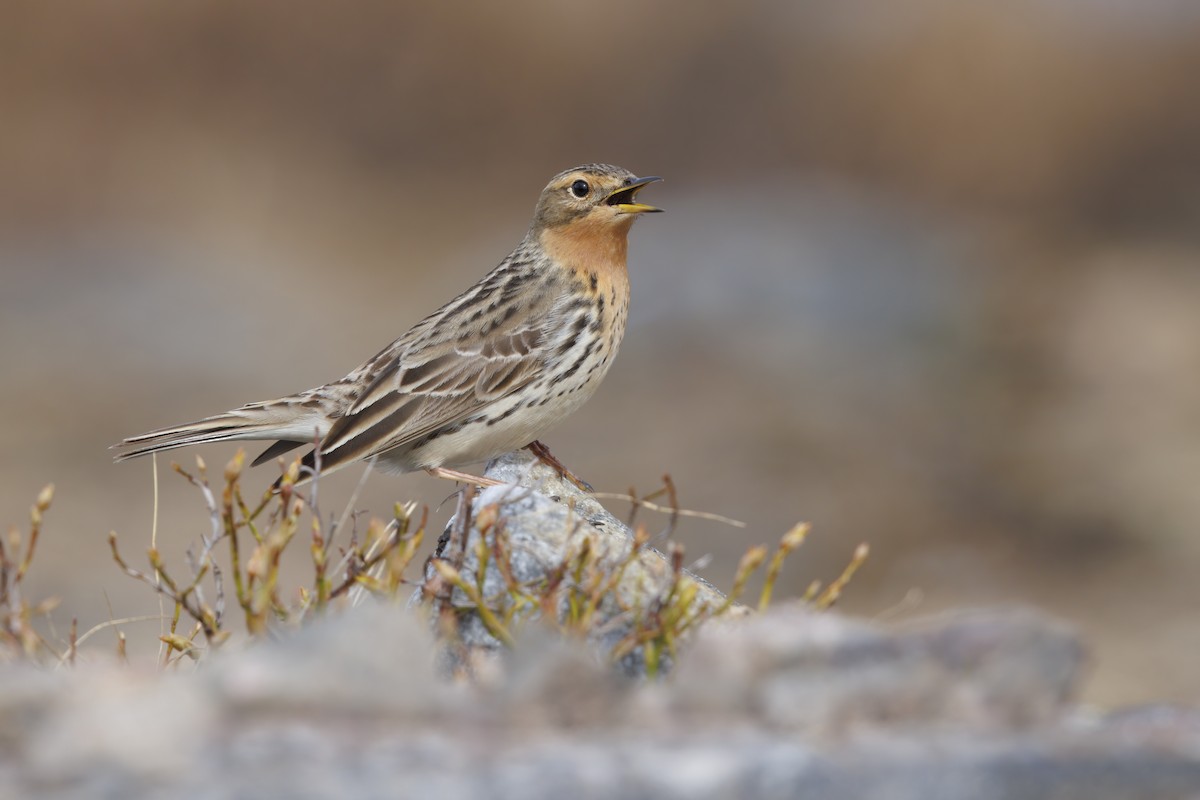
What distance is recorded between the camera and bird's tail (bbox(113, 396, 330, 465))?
8391 millimetres

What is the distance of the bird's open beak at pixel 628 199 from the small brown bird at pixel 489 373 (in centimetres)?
1

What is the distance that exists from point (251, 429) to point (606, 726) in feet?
Answer: 16.6

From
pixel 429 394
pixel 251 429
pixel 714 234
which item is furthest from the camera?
pixel 714 234

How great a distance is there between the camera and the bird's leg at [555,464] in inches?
341

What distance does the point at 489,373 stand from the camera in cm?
899

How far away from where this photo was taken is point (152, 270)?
2744 cm

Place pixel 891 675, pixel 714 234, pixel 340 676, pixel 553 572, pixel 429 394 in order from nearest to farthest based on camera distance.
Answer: pixel 340 676, pixel 891 675, pixel 553 572, pixel 429 394, pixel 714 234

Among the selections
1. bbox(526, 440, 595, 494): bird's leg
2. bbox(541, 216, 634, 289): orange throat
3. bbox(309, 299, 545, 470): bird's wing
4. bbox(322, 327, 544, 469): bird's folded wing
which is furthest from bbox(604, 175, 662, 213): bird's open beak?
bbox(526, 440, 595, 494): bird's leg

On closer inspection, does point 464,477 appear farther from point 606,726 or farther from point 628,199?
point 606,726

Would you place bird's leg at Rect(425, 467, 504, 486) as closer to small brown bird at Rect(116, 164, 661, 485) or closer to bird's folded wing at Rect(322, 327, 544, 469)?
small brown bird at Rect(116, 164, 661, 485)

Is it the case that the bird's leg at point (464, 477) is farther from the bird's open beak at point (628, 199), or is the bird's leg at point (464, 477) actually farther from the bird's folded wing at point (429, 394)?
the bird's open beak at point (628, 199)

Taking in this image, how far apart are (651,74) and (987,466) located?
11.1 m

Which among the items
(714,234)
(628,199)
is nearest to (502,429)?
(628,199)

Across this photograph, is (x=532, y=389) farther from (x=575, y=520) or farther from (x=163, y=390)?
(x=163, y=390)
